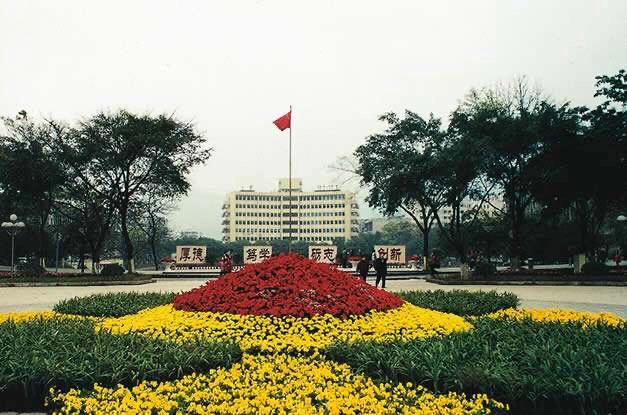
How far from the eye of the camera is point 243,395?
5289 mm

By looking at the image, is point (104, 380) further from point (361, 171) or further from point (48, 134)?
point (48, 134)

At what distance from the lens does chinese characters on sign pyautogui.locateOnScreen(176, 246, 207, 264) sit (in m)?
42.4

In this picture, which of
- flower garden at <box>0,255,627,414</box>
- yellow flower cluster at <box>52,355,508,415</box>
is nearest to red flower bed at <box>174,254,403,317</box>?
flower garden at <box>0,255,627,414</box>

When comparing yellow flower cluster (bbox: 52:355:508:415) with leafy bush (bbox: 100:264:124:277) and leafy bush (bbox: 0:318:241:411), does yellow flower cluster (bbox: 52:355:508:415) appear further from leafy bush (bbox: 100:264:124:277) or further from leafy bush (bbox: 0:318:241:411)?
leafy bush (bbox: 100:264:124:277)

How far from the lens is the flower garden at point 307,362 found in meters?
4.87

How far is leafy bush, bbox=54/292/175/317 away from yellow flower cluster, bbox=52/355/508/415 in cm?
586

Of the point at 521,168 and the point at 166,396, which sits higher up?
the point at 521,168

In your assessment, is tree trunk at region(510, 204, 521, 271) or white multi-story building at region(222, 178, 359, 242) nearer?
tree trunk at region(510, 204, 521, 271)

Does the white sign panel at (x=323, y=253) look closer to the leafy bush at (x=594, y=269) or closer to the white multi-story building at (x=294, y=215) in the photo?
the leafy bush at (x=594, y=269)

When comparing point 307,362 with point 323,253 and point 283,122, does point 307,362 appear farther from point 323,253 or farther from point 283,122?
point 323,253

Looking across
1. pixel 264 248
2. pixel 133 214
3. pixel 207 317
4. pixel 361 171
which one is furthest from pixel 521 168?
pixel 133 214

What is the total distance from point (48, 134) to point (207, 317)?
91.2 ft

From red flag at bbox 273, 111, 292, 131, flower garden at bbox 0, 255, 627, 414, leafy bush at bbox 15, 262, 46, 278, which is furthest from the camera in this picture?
leafy bush at bbox 15, 262, 46, 278

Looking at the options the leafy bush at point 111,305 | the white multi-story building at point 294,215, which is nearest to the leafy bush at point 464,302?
the leafy bush at point 111,305
